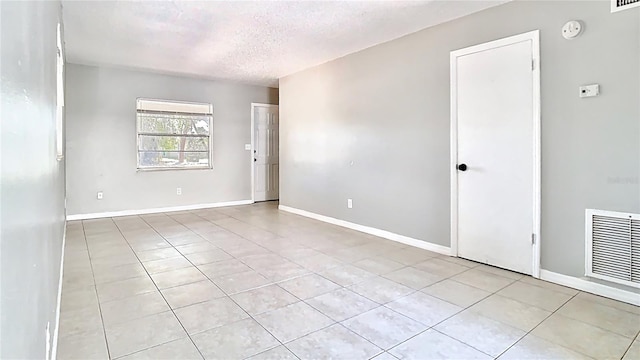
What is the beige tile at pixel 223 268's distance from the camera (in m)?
3.16

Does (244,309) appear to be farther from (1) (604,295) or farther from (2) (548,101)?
(2) (548,101)

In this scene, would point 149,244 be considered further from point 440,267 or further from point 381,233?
point 440,267

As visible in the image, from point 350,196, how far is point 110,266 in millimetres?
3004

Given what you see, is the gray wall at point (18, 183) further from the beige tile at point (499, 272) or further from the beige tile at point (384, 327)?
the beige tile at point (499, 272)

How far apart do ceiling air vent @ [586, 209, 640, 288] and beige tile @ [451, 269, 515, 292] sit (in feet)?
2.03

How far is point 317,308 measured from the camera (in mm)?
2479

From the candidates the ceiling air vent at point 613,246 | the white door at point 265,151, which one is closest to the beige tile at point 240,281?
the ceiling air vent at point 613,246

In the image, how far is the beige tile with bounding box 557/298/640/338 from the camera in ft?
7.23

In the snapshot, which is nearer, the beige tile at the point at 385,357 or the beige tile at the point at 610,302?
the beige tile at the point at 385,357

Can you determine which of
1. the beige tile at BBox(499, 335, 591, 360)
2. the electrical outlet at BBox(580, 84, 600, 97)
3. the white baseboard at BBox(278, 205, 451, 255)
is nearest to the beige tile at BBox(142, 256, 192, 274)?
the white baseboard at BBox(278, 205, 451, 255)

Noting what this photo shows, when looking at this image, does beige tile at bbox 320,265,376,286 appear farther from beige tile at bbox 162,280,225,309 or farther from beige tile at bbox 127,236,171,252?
beige tile at bbox 127,236,171,252

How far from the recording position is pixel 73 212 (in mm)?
5531

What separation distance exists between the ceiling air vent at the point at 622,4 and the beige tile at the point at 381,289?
2.55m

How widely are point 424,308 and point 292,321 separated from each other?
0.93 metres
